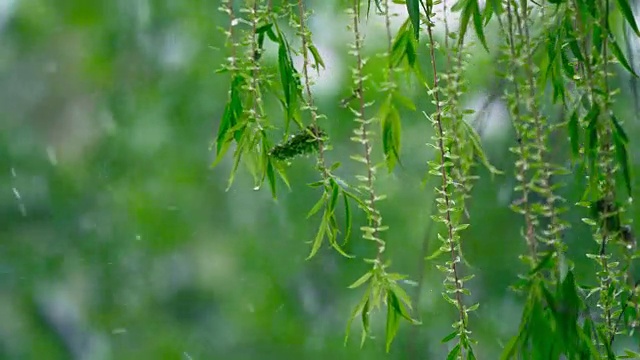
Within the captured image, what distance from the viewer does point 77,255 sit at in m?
1.41

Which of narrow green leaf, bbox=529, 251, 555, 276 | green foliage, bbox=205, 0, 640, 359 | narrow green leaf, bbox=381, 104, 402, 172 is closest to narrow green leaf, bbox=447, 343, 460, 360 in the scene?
green foliage, bbox=205, 0, 640, 359

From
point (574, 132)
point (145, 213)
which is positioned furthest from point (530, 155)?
point (145, 213)

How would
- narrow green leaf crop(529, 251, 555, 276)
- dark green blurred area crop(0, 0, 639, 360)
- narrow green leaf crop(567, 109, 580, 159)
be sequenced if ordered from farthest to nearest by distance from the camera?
dark green blurred area crop(0, 0, 639, 360)
narrow green leaf crop(567, 109, 580, 159)
narrow green leaf crop(529, 251, 555, 276)

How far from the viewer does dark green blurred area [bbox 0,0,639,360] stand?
140 centimetres

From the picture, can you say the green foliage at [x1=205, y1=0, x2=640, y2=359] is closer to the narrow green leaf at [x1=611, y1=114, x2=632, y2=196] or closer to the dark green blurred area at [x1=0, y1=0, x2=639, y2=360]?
the narrow green leaf at [x1=611, y1=114, x2=632, y2=196]

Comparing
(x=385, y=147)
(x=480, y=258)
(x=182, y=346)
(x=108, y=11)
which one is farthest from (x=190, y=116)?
(x=385, y=147)

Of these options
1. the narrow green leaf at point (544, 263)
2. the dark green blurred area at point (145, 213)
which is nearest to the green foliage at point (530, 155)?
the narrow green leaf at point (544, 263)

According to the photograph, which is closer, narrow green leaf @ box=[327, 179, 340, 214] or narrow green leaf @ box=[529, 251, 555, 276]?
narrow green leaf @ box=[529, 251, 555, 276]

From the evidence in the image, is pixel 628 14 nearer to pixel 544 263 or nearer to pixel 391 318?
pixel 544 263

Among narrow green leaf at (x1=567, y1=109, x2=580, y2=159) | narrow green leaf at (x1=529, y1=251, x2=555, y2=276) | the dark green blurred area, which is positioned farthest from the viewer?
the dark green blurred area

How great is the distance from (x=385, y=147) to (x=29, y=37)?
819mm

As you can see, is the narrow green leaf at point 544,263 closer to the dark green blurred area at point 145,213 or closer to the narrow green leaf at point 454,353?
the narrow green leaf at point 454,353

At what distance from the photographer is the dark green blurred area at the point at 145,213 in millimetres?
1396

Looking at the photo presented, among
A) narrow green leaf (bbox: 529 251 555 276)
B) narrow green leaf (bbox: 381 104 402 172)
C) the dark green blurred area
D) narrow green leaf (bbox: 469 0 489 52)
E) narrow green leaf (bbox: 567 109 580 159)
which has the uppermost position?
narrow green leaf (bbox: 469 0 489 52)
